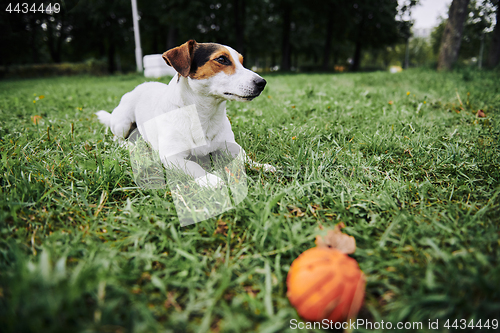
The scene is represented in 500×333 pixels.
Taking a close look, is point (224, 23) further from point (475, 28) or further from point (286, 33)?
point (475, 28)

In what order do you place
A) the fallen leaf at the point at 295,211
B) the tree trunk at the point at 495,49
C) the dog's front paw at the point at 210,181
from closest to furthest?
the fallen leaf at the point at 295,211
the dog's front paw at the point at 210,181
the tree trunk at the point at 495,49

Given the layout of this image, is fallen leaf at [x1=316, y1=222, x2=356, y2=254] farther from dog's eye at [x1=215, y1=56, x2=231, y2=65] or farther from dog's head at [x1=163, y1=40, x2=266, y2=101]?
dog's eye at [x1=215, y1=56, x2=231, y2=65]

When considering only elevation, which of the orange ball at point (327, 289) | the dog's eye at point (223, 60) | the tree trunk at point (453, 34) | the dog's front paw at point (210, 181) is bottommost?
the orange ball at point (327, 289)

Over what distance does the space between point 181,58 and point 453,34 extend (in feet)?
37.9

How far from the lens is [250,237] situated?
1541 millimetres

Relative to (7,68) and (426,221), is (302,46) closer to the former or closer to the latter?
(7,68)

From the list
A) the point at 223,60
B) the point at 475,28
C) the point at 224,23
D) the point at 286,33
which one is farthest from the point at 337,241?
the point at 475,28

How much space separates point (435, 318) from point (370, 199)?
0.81m

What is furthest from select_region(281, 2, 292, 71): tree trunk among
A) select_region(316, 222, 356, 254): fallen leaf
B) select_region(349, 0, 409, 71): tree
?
select_region(316, 222, 356, 254): fallen leaf

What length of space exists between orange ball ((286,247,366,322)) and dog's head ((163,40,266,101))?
1.58 metres

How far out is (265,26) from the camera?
26641mm

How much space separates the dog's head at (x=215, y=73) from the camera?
2.32m

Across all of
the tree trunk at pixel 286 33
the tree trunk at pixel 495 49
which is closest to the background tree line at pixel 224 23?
the tree trunk at pixel 286 33

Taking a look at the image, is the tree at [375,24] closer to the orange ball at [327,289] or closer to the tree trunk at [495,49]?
the tree trunk at [495,49]
